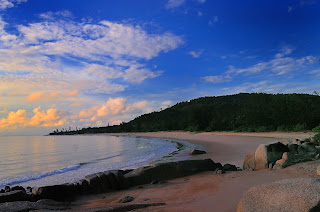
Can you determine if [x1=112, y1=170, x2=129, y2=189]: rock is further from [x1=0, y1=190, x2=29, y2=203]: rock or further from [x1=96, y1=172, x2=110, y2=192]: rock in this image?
[x1=0, y1=190, x2=29, y2=203]: rock

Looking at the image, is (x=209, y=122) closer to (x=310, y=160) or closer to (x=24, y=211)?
(x=310, y=160)

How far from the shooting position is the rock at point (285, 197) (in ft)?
11.7

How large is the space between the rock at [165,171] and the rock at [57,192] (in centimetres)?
195

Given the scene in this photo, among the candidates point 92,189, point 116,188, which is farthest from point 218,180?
point 92,189

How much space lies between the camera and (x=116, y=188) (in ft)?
27.3

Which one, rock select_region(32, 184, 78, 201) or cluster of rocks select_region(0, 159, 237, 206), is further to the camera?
rock select_region(32, 184, 78, 201)

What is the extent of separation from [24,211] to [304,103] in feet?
124

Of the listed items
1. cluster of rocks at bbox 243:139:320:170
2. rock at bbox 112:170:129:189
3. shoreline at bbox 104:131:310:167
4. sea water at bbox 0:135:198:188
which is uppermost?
cluster of rocks at bbox 243:139:320:170

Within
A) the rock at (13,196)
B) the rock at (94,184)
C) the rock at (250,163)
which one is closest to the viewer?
the rock at (13,196)

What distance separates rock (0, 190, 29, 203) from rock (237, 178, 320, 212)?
5.85 m

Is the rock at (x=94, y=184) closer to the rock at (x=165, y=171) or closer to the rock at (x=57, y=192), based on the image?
the rock at (x=57, y=192)

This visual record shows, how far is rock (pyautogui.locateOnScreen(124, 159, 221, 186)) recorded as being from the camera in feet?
29.3

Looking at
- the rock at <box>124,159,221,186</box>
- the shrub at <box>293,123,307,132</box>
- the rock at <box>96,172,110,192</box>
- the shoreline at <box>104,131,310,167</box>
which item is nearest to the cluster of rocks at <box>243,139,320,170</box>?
the rock at <box>124,159,221,186</box>

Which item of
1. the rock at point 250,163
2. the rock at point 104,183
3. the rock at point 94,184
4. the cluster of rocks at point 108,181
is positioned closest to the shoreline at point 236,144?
the rock at point 250,163
